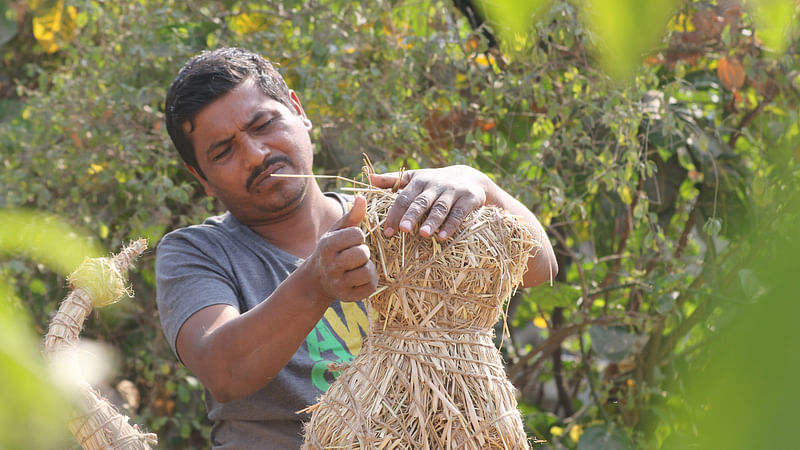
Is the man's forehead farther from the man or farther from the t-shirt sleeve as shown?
the t-shirt sleeve

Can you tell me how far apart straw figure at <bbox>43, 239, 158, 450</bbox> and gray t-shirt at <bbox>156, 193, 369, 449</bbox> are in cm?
13

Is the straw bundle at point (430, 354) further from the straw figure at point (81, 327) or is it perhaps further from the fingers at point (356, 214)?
the straw figure at point (81, 327)

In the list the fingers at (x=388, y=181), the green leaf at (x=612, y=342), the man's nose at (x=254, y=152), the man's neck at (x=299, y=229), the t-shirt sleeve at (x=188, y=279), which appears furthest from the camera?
the green leaf at (x=612, y=342)

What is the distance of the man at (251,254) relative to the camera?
1456 mm

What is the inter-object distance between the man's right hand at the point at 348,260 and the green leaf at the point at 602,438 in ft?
6.21

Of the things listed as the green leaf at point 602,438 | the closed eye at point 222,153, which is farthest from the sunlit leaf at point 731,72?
the closed eye at point 222,153

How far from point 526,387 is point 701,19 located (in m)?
1.63

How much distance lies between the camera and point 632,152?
258cm

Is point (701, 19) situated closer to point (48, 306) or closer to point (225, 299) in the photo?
point (225, 299)

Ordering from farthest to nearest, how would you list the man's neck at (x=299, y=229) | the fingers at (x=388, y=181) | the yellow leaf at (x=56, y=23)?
the yellow leaf at (x=56, y=23)
the man's neck at (x=299, y=229)
the fingers at (x=388, y=181)

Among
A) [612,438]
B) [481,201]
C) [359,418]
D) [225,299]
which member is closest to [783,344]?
[359,418]

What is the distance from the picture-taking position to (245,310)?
1820 mm

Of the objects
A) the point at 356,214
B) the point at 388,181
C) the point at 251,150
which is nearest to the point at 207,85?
the point at 251,150

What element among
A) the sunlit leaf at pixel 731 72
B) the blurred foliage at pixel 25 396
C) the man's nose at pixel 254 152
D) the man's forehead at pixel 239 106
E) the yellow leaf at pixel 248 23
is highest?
the blurred foliage at pixel 25 396
